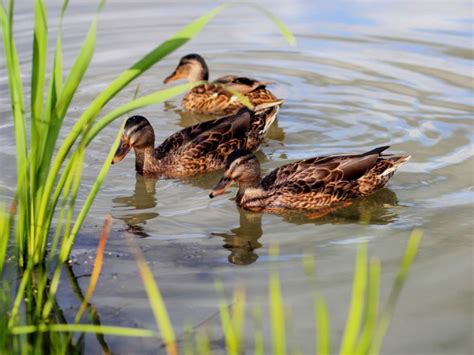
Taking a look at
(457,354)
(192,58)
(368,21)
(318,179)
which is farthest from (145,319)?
(368,21)

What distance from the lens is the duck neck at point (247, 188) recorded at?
820 cm

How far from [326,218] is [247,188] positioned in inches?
31.7

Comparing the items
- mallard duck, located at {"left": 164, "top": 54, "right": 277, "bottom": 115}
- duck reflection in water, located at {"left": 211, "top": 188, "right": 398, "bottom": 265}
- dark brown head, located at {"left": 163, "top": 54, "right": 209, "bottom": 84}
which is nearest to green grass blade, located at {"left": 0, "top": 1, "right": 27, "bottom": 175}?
duck reflection in water, located at {"left": 211, "top": 188, "right": 398, "bottom": 265}

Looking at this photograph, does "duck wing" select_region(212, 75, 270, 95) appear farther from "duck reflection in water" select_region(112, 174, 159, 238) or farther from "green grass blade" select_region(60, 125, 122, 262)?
"green grass blade" select_region(60, 125, 122, 262)

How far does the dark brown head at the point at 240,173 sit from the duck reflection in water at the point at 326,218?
0.28 meters

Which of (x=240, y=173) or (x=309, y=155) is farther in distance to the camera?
(x=309, y=155)

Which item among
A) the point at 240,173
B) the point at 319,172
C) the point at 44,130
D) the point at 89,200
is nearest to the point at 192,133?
the point at 240,173

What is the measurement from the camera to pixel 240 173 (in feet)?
27.1

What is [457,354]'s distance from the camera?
5.11 m

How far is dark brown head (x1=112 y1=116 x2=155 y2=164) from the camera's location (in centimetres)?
938

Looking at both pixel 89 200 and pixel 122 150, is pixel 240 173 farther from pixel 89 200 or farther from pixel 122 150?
pixel 89 200

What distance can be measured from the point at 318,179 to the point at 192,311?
2834 millimetres

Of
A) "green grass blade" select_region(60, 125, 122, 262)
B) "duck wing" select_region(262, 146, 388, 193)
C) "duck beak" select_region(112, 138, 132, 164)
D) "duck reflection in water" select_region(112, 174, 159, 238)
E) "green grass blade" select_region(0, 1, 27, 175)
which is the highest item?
"green grass blade" select_region(0, 1, 27, 175)

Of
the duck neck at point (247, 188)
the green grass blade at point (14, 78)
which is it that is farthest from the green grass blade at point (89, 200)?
Result: the duck neck at point (247, 188)
